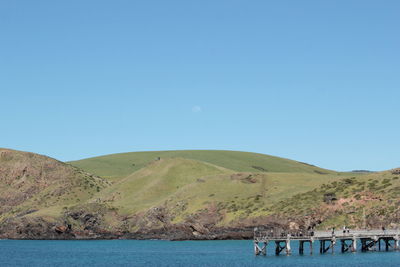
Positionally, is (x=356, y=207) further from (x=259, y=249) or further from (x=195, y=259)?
(x=195, y=259)

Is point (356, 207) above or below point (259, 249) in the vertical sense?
above

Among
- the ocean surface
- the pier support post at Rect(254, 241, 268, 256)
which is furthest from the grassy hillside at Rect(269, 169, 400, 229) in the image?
the pier support post at Rect(254, 241, 268, 256)

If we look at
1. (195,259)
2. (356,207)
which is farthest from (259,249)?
(356,207)

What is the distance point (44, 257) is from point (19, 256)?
7.59 m

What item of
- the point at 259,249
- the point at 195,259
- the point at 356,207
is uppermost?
the point at 356,207

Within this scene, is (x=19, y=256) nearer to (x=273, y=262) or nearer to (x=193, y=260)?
(x=193, y=260)

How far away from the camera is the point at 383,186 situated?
635 ft

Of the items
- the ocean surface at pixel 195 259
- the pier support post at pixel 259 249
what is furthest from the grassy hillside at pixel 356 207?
the pier support post at pixel 259 249

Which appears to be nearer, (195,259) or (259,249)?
(195,259)

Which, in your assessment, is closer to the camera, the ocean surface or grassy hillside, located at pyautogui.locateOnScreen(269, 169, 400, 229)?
the ocean surface

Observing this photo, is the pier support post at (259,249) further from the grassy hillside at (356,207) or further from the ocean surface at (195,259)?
the grassy hillside at (356,207)

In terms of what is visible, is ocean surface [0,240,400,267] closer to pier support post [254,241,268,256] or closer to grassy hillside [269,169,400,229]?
pier support post [254,241,268,256]

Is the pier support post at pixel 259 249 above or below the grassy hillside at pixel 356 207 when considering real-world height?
below

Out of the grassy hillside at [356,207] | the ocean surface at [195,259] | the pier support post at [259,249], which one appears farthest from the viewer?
the grassy hillside at [356,207]
